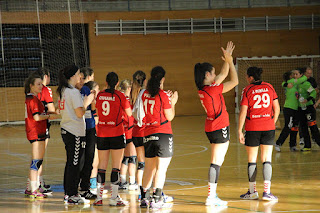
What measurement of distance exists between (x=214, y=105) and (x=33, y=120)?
2873 millimetres

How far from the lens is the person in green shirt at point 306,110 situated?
12156mm

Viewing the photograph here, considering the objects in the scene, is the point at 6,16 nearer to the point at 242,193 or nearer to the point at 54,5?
the point at 54,5

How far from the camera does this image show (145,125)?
7055 millimetres

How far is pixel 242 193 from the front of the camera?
7.87 m

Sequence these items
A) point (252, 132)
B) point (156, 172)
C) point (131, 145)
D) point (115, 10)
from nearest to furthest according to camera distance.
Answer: point (156, 172)
point (252, 132)
point (131, 145)
point (115, 10)

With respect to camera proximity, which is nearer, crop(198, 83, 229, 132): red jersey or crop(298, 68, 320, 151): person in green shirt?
crop(198, 83, 229, 132): red jersey

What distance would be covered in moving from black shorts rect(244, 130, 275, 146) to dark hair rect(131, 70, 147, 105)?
1.74 metres

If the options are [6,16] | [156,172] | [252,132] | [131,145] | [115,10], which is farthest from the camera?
[115,10]

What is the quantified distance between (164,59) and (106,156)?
1716 centimetres

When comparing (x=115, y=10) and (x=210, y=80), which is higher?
(x=115, y=10)

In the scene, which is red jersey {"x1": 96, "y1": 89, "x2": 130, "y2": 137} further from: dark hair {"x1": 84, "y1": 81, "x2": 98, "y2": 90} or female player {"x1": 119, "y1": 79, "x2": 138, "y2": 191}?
female player {"x1": 119, "y1": 79, "x2": 138, "y2": 191}

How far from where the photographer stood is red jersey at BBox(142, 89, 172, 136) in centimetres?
693

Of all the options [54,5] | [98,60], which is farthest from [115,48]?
[54,5]

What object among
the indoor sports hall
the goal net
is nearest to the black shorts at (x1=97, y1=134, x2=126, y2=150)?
the indoor sports hall
